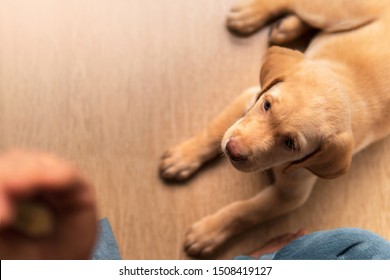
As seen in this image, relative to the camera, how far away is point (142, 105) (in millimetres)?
1721

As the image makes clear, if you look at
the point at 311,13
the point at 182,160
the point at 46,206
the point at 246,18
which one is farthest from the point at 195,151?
the point at 46,206

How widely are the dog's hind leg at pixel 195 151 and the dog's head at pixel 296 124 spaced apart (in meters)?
0.29

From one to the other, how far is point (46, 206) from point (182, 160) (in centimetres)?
114

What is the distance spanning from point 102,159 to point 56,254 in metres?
1.16

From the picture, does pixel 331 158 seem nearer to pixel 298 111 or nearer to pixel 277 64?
pixel 298 111

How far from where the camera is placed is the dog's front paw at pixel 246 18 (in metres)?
1.71

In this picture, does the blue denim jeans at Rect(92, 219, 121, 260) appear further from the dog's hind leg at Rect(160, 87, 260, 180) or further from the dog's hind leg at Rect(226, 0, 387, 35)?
the dog's hind leg at Rect(226, 0, 387, 35)

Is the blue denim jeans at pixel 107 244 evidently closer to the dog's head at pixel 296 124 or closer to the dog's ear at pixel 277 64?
the dog's head at pixel 296 124

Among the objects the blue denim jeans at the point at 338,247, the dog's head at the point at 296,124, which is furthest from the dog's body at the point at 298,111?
the blue denim jeans at the point at 338,247

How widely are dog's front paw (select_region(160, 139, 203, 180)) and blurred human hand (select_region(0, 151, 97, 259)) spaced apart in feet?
3.54

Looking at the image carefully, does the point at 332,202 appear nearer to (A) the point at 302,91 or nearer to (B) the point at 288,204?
(B) the point at 288,204

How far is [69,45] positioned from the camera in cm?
173

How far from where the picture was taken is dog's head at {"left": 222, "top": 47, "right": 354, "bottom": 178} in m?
1.19

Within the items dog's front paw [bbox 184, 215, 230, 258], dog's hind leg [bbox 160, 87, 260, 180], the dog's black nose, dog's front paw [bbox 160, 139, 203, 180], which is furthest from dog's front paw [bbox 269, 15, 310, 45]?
dog's front paw [bbox 184, 215, 230, 258]
